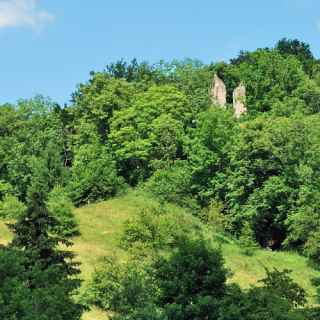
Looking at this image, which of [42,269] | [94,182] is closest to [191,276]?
[42,269]

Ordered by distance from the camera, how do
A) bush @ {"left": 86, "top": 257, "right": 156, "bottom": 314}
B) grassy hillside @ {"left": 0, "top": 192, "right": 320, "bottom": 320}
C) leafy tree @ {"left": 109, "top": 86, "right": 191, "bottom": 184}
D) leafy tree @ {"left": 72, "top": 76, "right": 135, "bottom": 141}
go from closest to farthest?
1. bush @ {"left": 86, "top": 257, "right": 156, "bottom": 314}
2. grassy hillside @ {"left": 0, "top": 192, "right": 320, "bottom": 320}
3. leafy tree @ {"left": 109, "top": 86, "right": 191, "bottom": 184}
4. leafy tree @ {"left": 72, "top": 76, "right": 135, "bottom": 141}

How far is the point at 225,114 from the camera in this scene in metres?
63.1

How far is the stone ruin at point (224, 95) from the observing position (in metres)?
76.8

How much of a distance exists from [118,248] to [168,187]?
11.2 m

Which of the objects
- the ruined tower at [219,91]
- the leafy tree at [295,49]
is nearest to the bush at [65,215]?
the ruined tower at [219,91]

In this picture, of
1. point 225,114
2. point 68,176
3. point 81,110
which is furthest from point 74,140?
point 225,114

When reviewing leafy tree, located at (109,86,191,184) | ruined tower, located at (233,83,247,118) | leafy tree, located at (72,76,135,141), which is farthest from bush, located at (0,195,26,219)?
ruined tower, located at (233,83,247,118)

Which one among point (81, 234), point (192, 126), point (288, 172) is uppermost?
point (192, 126)

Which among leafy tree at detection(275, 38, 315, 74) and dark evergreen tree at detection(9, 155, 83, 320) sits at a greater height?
leafy tree at detection(275, 38, 315, 74)

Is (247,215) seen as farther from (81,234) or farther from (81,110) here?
(81,110)

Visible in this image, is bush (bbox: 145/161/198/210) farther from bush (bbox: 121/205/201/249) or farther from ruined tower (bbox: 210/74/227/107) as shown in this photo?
ruined tower (bbox: 210/74/227/107)

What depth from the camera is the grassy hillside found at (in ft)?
145

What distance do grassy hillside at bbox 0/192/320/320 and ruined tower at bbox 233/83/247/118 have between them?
23.8 m

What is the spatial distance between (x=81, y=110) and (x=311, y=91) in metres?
21.2
